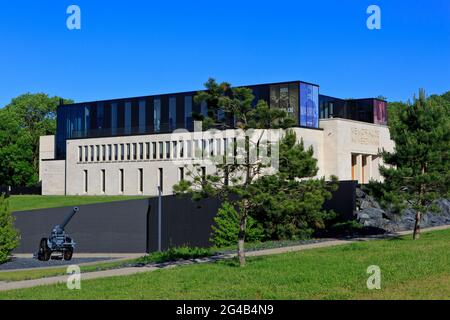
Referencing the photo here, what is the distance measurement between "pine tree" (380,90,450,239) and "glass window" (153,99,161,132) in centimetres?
4301

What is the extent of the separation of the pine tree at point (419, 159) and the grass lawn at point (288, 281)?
21.1 ft

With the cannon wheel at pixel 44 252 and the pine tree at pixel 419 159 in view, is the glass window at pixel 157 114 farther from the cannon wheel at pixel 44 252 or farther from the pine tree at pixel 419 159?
the pine tree at pixel 419 159

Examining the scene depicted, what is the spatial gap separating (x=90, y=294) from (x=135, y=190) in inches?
2157

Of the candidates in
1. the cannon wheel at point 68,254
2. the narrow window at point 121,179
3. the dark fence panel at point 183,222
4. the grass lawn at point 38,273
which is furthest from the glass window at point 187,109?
→ the grass lawn at point 38,273

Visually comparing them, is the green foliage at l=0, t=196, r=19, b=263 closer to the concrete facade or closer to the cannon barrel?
the cannon barrel

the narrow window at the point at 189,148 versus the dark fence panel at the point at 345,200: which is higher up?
the narrow window at the point at 189,148

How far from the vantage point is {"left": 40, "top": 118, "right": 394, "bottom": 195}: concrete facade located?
201ft

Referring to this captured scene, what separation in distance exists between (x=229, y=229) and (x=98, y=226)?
8438 mm

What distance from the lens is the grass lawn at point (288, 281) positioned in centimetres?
1276

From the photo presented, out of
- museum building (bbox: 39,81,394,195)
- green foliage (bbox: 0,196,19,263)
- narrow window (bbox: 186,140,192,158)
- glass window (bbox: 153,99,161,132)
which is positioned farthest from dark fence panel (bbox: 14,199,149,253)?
glass window (bbox: 153,99,161,132)

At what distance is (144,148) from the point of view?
67.3 meters

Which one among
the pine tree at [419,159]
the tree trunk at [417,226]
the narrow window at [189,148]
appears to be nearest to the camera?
the pine tree at [419,159]

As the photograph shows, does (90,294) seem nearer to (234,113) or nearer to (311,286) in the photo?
(311,286)

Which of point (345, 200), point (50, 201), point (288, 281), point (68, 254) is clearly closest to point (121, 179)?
point (50, 201)
